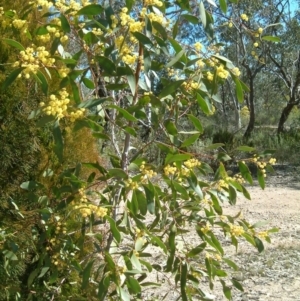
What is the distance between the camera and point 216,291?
4184 millimetres

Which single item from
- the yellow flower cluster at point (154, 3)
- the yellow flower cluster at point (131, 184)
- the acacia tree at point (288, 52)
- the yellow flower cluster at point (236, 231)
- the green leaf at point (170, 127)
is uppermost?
the acacia tree at point (288, 52)

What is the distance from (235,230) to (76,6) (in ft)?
3.20

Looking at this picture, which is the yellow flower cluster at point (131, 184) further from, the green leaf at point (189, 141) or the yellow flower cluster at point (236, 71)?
the yellow flower cluster at point (236, 71)

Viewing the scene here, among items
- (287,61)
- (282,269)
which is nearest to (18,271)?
(282,269)

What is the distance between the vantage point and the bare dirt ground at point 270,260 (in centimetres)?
413

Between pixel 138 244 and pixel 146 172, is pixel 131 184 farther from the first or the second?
pixel 138 244

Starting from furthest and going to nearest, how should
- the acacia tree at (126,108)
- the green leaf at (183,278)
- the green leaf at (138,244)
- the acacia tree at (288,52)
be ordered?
the acacia tree at (288,52), the green leaf at (183,278), the green leaf at (138,244), the acacia tree at (126,108)

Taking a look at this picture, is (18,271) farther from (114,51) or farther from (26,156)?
(114,51)

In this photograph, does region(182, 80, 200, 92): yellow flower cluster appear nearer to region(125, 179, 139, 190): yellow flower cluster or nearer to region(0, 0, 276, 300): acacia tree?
region(0, 0, 276, 300): acacia tree

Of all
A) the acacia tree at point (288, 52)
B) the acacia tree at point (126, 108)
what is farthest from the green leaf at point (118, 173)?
the acacia tree at point (288, 52)

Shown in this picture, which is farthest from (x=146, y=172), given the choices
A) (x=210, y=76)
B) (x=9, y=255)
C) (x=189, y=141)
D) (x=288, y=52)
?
(x=288, y=52)

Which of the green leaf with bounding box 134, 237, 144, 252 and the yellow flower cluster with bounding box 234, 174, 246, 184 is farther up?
the yellow flower cluster with bounding box 234, 174, 246, 184

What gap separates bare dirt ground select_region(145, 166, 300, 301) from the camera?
163 inches

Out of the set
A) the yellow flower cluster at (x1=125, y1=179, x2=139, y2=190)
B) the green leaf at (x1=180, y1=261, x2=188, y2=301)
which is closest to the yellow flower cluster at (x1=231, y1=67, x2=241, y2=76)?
the yellow flower cluster at (x1=125, y1=179, x2=139, y2=190)
